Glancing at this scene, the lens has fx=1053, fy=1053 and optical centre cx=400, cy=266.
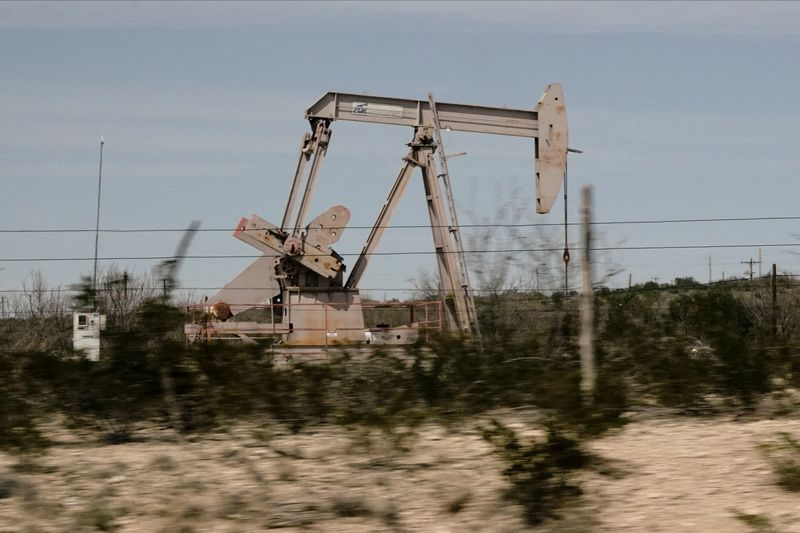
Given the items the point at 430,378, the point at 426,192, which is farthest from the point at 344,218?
the point at 430,378

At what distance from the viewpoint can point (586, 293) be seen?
24.5 feet

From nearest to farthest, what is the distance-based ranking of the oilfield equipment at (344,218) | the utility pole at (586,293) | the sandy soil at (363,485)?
the sandy soil at (363,485) < the utility pole at (586,293) < the oilfield equipment at (344,218)

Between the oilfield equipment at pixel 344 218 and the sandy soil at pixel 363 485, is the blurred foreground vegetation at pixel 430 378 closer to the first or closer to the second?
the sandy soil at pixel 363 485

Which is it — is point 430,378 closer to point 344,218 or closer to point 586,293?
point 586,293

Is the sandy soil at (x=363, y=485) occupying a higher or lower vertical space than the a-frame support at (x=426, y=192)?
lower

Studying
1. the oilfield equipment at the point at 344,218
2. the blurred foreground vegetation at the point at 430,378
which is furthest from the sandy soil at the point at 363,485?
the oilfield equipment at the point at 344,218

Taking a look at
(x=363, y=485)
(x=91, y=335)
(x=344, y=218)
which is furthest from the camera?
(x=344, y=218)

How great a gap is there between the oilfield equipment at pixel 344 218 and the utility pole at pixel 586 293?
433 inches

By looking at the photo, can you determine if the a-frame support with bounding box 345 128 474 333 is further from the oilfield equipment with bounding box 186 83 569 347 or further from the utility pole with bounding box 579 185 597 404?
the utility pole with bounding box 579 185 597 404

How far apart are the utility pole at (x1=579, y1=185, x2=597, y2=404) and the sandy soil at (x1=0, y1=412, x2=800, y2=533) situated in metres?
0.58

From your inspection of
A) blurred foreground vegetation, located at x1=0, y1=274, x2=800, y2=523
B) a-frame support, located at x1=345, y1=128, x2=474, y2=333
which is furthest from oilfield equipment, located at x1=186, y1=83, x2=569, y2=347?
blurred foreground vegetation, located at x1=0, y1=274, x2=800, y2=523

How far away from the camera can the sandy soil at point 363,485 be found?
536cm

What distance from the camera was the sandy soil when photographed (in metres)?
5.36

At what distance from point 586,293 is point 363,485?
2430 mm
